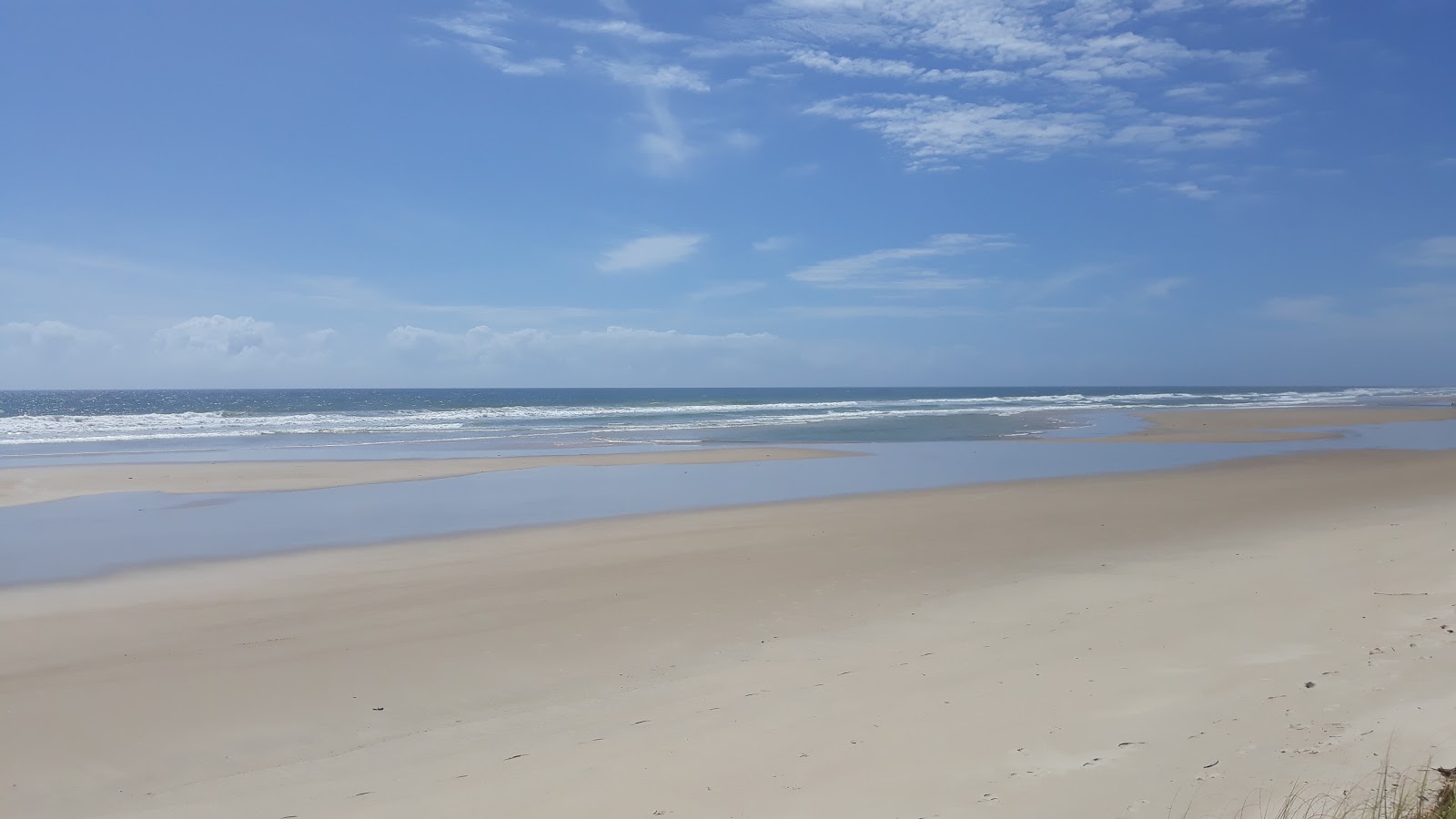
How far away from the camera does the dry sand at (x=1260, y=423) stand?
27922 mm

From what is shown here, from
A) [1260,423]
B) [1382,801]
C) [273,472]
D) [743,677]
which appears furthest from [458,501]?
[1260,423]

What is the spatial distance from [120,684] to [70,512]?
10412 millimetres

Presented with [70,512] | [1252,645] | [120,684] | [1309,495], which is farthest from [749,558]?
[70,512]

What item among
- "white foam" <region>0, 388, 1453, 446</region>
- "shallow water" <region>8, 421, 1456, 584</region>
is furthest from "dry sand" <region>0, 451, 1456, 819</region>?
"white foam" <region>0, 388, 1453, 446</region>

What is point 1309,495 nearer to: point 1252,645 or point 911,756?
point 1252,645

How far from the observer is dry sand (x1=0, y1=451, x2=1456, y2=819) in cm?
393

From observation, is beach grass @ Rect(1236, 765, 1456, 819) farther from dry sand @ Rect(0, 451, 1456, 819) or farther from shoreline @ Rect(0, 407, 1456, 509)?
shoreline @ Rect(0, 407, 1456, 509)

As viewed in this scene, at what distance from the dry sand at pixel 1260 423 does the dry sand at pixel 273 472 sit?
1309 cm

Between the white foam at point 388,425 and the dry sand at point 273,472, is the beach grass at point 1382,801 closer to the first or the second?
the dry sand at point 273,472

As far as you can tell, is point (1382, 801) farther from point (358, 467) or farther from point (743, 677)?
point (358, 467)

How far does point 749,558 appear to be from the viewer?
9578mm

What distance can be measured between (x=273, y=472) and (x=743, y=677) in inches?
701

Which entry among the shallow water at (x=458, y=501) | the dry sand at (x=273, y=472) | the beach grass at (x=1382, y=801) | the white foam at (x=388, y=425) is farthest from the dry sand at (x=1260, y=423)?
the beach grass at (x=1382, y=801)

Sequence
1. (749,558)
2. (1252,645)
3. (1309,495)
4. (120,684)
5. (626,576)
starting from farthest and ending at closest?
(1309,495)
(749,558)
(626,576)
(120,684)
(1252,645)
